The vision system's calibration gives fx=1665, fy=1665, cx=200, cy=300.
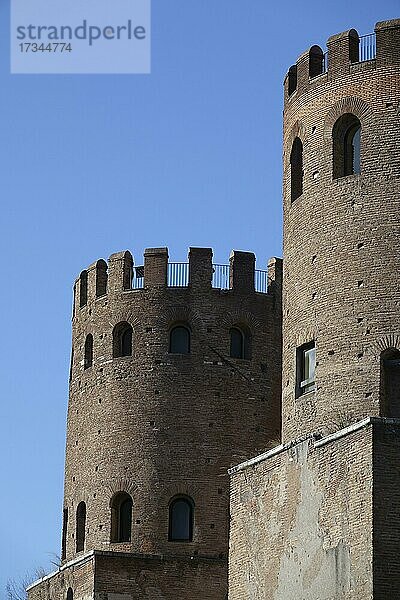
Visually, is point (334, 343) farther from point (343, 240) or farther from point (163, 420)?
point (163, 420)

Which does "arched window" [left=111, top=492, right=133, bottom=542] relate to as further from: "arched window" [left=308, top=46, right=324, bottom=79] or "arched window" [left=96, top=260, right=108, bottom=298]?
"arched window" [left=308, top=46, right=324, bottom=79]

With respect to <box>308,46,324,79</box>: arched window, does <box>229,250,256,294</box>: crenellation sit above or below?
below

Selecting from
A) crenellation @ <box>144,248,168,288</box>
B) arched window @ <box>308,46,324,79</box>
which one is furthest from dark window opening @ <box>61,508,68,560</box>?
arched window @ <box>308,46,324,79</box>

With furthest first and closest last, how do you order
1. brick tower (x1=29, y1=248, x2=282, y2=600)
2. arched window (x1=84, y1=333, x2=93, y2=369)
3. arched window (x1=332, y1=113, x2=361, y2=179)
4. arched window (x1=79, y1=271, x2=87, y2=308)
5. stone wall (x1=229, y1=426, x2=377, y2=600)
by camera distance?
arched window (x1=79, y1=271, x2=87, y2=308) < arched window (x1=84, y1=333, x2=93, y2=369) < brick tower (x1=29, y1=248, x2=282, y2=600) < arched window (x1=332, y1=113, x2=361, y2=179) < stone wall (x1=229, y1=426, x2=377, y2=600)

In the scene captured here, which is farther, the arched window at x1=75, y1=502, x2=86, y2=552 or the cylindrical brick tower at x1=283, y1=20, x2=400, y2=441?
the arched window at x1=75, y1=502, x2=86, y2=552

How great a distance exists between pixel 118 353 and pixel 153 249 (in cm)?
276

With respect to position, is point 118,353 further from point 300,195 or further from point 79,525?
point 300,195

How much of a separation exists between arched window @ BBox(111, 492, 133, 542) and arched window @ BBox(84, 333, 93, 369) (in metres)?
3.80

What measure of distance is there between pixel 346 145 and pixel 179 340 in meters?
10.9

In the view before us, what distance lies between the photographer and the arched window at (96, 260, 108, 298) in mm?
42906

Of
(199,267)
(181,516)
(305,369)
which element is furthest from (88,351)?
(305,369)

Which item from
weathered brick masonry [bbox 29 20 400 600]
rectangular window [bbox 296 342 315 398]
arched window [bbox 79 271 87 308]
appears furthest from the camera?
arched window [bbox 79 271 87 308]

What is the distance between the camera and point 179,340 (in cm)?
4175

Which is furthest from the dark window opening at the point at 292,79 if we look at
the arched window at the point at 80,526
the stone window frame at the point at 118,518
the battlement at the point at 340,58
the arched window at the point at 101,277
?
the arched window at the point at 80,526
